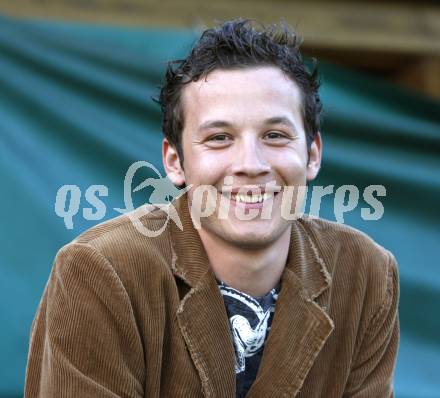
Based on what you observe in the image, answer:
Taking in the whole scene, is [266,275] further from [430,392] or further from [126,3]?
[126,3]

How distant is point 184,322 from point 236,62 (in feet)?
1.89

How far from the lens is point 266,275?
1.92 m

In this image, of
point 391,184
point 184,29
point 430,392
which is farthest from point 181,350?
point 184,29

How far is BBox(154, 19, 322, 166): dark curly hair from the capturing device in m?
1.86

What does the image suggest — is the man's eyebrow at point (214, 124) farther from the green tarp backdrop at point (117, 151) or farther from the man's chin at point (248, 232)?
the green tarp backdrop at point (117, 151)

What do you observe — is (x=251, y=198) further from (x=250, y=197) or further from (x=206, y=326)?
(x=206, y=326)

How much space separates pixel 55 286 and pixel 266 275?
481mm

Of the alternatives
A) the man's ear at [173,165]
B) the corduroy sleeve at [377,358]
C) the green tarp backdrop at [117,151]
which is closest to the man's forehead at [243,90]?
the man's ear at [173,165]

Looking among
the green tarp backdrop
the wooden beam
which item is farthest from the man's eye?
the wooden beam

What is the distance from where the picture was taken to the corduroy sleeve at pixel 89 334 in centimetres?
166

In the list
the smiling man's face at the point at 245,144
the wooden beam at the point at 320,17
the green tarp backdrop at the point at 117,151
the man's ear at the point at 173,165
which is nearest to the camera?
the smiling man's face at the point at 245,144

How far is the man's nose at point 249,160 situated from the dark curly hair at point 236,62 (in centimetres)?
19

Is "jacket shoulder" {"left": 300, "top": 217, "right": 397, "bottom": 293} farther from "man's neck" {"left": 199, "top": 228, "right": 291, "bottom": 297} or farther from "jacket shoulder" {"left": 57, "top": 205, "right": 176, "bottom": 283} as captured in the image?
"jacket shoulder" {"left": 57, "top": 205, "right": 176, "bottom": 283}

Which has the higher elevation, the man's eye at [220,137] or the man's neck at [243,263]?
the man's eye at [220,137]
